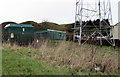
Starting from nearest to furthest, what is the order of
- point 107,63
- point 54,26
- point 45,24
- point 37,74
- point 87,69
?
point 37,74 → point 87,69 → point 107,63 → point 45,24 → point 54,26

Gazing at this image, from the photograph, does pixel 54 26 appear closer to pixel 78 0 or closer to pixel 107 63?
pixel 78 0

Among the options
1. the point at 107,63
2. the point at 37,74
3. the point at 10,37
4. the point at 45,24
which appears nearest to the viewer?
the point at 37,74

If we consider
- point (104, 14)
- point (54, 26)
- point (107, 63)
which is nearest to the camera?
point (107, 63)

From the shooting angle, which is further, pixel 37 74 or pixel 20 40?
pixel 20 40

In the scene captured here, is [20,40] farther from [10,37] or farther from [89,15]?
[89,15]

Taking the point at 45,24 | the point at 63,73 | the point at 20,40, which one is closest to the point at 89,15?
the point at 20,40

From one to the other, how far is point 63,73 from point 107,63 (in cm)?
169

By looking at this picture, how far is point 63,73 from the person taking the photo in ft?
13.5

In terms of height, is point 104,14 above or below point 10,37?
above

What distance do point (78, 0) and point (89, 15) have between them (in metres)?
2.10

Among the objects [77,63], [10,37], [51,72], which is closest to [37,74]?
[51,72]

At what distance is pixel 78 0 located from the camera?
17641 mm

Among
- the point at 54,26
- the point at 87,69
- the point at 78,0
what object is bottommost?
the point at 87,69

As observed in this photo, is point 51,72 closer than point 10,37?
Yes
